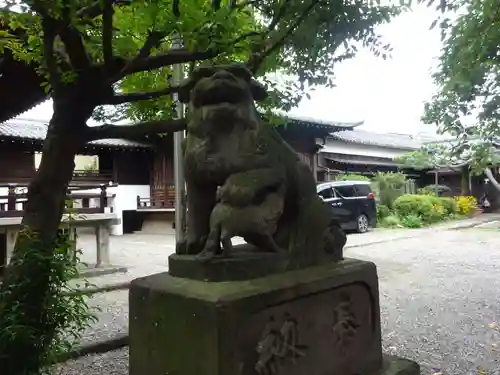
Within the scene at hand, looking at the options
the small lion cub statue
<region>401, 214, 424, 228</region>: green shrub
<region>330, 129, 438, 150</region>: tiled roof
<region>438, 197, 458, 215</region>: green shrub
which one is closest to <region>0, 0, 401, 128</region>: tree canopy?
the small lion cub statue

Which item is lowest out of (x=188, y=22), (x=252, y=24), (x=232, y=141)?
(x=232, y=141)

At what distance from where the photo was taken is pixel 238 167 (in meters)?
2.30

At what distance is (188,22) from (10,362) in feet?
6.87

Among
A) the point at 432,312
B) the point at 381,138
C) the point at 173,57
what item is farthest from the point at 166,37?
the point at 381,138

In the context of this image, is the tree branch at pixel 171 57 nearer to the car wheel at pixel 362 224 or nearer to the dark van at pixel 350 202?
the dark van at pixel 350 202

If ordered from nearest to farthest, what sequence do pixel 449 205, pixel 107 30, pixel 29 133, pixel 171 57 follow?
pixel 107 30 → pixel 171 57 → pixel 29 133 → pixel 449 205

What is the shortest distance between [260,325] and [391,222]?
15.1 meters

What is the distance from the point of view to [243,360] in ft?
6.50

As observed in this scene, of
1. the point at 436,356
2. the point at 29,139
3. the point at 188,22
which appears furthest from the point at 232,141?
the point at 29,139

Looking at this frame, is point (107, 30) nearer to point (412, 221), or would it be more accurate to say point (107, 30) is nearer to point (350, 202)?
point (350, 202)

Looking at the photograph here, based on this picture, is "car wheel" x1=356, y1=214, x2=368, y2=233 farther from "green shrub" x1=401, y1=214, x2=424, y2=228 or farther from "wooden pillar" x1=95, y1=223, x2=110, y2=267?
"wooden pillar" x1=95, y1=223, x2=110, y2=267

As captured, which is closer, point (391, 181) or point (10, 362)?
point (10, 362)

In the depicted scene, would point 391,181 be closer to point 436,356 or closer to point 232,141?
point 436,356

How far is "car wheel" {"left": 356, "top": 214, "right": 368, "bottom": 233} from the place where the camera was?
14.4 metres
